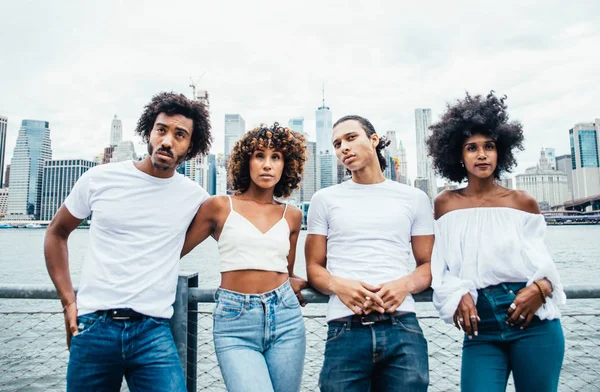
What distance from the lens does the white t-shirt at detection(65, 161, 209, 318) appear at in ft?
8.50

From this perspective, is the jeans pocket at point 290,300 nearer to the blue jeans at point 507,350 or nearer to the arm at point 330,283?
the arm at point 330,283

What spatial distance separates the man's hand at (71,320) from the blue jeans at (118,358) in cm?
3

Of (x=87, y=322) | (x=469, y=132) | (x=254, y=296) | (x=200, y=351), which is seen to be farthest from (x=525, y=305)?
(x=200, y=351)

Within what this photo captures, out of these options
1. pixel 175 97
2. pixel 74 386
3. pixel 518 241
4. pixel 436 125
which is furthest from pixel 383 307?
pixel 175 97

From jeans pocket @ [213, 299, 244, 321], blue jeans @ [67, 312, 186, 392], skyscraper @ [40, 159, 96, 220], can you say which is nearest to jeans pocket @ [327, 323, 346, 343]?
jeans pocket @ [213, 299, 244, 321]

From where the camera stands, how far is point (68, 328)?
101 inches

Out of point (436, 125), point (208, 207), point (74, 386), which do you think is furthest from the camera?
point (436, 125)

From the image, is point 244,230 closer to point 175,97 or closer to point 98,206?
point 98,206

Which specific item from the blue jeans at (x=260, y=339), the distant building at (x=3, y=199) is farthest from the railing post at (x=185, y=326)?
the distant building at (x=3, y=199)

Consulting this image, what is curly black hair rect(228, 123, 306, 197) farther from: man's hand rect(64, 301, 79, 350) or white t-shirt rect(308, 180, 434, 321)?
man's hand rect(64, 301, 79, 350)

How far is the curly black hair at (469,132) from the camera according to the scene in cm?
311

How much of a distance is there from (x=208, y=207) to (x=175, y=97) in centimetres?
92

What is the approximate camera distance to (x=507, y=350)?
8.68 feet

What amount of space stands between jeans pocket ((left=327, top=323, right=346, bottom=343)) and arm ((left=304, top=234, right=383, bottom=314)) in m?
0.15
